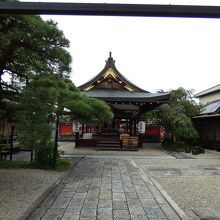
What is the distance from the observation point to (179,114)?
26047mm

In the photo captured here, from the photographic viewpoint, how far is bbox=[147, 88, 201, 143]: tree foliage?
25547mm

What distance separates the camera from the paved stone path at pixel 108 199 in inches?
272

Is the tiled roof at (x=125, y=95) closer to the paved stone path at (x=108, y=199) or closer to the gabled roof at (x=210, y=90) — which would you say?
the paved stone path at (x=108, y=199)

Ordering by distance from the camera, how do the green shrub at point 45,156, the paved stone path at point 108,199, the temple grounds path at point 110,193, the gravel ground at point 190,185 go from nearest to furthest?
the paved stone path at point 108,199, the temple grounds path at point 110,193, the gravel ground at point 190,185, the green shrub at point 45,156

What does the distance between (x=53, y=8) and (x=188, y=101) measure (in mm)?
25913

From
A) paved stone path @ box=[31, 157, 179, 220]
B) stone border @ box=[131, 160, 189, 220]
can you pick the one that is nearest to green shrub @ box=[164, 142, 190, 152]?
stone border @ box=[131, 160, 189, 220]

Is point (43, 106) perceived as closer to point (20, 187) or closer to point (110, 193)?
point (20, 187)

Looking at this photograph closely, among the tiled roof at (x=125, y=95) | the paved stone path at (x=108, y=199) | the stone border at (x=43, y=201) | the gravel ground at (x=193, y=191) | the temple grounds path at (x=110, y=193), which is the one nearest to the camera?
the stone border at (x=43, y=201)

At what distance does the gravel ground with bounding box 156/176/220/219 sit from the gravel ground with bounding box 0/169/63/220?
3453 millimetres

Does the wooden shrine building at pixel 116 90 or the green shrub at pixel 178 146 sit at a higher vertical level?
the wooden shrine building at pixel 116 90

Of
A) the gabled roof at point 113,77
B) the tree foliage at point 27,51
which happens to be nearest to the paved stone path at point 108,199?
the tree foliage at point 27,51

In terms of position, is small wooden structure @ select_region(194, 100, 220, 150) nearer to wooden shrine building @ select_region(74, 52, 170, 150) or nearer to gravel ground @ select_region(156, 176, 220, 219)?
wooden shrine building @ select_region(74, 52, 170, 150)

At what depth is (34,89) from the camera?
10.0 m

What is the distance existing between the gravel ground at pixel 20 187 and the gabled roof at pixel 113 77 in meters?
14.6
